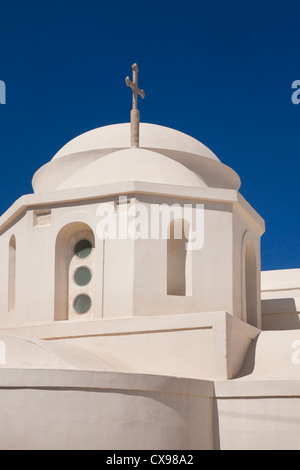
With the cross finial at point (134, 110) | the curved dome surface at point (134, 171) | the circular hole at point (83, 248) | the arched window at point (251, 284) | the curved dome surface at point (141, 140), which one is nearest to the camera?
the circular hole at point (83, 248)

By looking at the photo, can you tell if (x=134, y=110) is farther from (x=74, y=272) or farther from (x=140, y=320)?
(x=140, y=320)

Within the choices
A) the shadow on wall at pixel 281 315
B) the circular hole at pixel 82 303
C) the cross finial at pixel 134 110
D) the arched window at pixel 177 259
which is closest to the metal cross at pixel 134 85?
the cross finial at pixel 134 110

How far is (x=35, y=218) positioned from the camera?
15.7 meters

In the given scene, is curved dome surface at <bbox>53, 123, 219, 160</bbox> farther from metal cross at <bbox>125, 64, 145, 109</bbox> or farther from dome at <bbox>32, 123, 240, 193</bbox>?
metal cross at <bbox>125, 64, 145, 109</bbox>

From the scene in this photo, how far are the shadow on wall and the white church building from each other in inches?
1.0

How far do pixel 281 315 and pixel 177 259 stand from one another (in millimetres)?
3651

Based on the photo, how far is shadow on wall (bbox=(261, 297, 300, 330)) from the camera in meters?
17.6

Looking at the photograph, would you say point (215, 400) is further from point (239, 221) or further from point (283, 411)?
point (239, 221)

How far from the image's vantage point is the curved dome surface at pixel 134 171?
15750mm

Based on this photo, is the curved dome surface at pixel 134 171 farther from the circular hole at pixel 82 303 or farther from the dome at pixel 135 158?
the circular hole at pixel 82 303

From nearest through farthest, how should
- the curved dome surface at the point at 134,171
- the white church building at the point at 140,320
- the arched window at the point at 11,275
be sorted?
1. the white church building at the point at 140,320
2. the curved dome surface at the point at 134,171
3. the arched window at the point at 11,275

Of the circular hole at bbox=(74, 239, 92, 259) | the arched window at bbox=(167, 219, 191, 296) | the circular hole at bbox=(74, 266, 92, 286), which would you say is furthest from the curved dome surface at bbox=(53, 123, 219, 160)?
the circular hole at bbox=(74, 266, 92, 286)

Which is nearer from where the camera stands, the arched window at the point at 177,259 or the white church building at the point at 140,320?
the white church building at the point at 140,320

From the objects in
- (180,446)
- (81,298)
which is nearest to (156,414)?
(180,446)
